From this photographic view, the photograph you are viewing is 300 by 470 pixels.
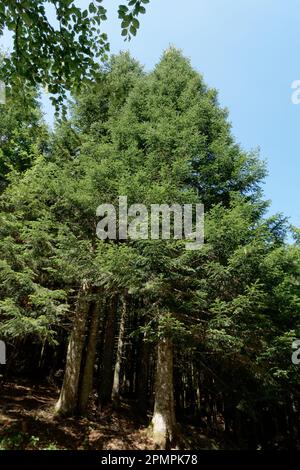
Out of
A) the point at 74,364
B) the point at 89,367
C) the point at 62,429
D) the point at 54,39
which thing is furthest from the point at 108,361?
the point at 54,39

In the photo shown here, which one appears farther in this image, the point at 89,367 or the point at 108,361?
the point at 108,361

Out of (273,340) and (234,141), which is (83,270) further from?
(234,141)

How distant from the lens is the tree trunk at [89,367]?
943 cm

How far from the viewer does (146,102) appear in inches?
513

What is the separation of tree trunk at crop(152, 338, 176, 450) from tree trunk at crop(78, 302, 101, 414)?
2492 mm

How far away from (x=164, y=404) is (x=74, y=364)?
9.94 ft

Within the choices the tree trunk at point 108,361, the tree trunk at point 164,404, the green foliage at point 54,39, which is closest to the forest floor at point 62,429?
the tree trunk at point 164,404

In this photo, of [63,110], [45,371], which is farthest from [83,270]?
[45,371]

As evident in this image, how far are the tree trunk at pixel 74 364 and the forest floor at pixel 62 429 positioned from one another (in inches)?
14.4

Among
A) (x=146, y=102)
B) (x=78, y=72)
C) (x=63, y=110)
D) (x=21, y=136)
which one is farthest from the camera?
(x=21, y=136)

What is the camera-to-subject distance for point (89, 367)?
1012 centimetres

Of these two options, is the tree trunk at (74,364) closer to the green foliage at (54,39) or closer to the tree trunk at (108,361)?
the tree trunk at (108,361)

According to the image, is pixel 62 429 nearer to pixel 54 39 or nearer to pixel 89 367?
pixel 89 367

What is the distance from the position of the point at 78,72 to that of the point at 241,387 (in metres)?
10.2
